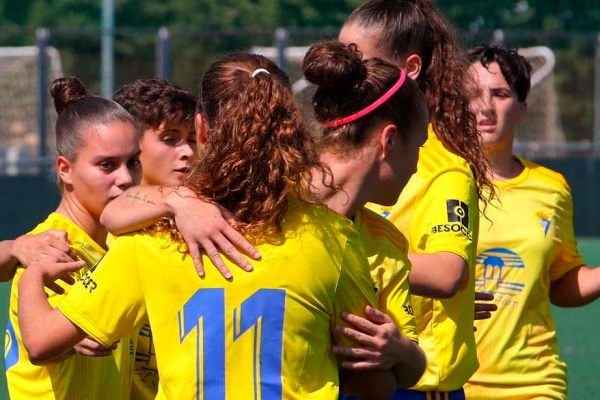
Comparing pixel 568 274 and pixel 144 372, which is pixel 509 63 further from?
pixel 144 372

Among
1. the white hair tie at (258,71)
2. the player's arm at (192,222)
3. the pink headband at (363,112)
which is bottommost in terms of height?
the player's arm at (192,222)

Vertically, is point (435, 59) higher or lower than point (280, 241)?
higher

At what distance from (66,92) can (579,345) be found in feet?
20.5

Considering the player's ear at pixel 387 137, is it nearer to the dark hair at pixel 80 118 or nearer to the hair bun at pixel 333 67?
the hair bun at pixel 333 67

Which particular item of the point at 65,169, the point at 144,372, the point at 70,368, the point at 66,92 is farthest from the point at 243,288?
the point at 66,92

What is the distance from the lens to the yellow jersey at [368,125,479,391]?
10.0 ft

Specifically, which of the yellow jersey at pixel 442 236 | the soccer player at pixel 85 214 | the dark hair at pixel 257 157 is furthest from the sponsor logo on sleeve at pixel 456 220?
the soccer player at pixel 85 214

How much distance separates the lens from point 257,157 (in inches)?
93.7

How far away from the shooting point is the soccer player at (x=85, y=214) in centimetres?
316

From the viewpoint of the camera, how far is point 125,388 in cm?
333

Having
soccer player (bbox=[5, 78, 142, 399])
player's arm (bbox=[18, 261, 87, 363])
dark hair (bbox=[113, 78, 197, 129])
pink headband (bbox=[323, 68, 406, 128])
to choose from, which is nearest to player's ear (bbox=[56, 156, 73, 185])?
soccer player (bbox=[5, 78, 142, 399])

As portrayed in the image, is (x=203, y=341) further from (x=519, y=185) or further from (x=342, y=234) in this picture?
(x=519, y=185)

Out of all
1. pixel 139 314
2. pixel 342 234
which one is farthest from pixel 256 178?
pixel 139 314

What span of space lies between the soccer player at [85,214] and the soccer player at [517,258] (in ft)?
4.27
